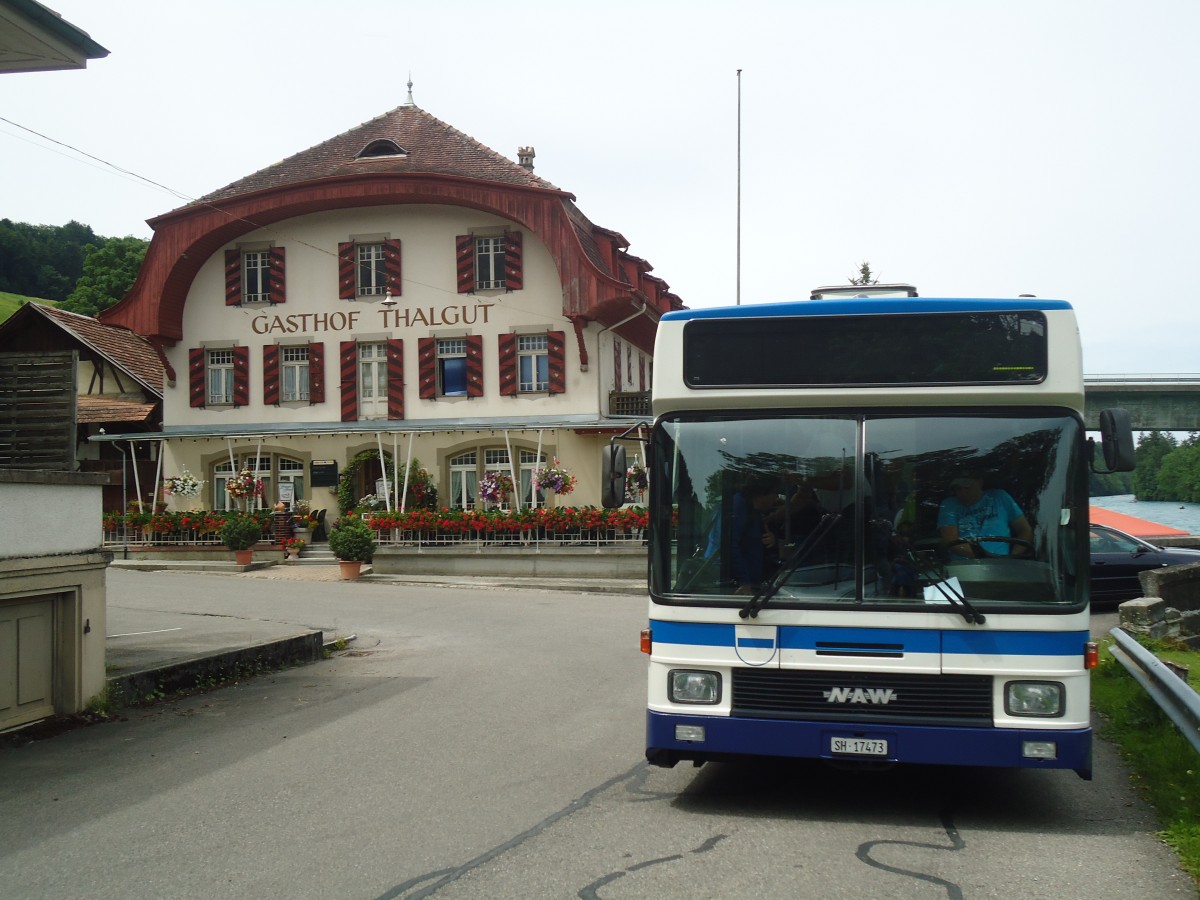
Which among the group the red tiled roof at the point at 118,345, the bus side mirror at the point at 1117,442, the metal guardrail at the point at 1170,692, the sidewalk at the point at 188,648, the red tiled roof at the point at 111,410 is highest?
the red tiled roof at the point at 118,345

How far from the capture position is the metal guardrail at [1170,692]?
22.5ft

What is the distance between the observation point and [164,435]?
1328 inches

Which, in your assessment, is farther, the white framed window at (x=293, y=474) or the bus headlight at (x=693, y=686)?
the white framed window at (x=293, y=474)

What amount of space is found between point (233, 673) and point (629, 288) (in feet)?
65.2

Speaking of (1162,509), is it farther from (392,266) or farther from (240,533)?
(240,533)

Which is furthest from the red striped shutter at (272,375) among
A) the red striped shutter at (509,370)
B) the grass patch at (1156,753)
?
the grass patch at (1156,753)

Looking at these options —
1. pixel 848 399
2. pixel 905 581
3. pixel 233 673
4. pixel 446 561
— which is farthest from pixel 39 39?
pixel 446 561

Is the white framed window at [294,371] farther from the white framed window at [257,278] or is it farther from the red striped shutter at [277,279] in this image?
the white framed window at [257,278]

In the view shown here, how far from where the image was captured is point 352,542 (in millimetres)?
27500

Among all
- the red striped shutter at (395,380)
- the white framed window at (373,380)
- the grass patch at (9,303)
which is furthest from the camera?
the grass patch at (9,303)

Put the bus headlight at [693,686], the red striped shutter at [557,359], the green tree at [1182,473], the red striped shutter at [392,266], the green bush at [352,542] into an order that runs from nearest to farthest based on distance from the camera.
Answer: the bus headlight at [693,686], the green bush at [352,542], the red striped shutter at [557,359], the red striped shutter at [392,266], the green tree at [1182,473]

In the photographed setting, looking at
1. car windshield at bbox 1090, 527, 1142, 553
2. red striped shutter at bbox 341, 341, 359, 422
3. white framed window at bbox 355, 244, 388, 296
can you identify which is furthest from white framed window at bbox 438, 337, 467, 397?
car windshield at bbox 1090, 527, 1142, 553

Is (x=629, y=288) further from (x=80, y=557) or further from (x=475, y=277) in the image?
(x=80, y=557)

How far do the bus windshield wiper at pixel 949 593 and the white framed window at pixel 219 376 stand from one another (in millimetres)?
31566
